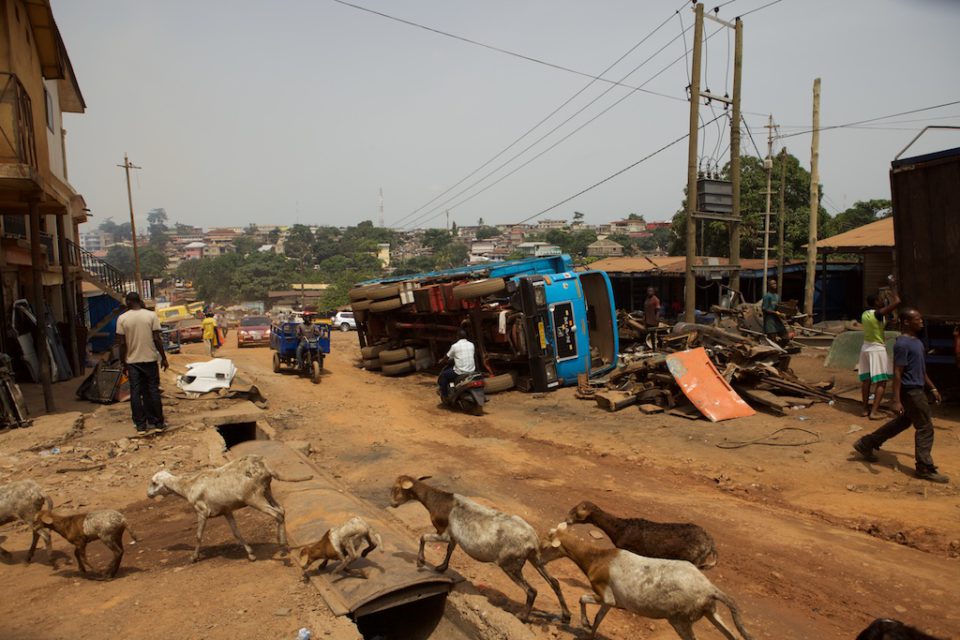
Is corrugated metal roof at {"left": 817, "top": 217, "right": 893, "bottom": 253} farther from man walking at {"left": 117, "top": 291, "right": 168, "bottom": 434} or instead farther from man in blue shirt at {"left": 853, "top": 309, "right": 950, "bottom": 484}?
man walking at {"left": 117, "top": 291, "right": 168, "bottom": 434}

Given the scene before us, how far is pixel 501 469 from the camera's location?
841 cm

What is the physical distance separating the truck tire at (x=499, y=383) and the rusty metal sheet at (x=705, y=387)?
149 inches

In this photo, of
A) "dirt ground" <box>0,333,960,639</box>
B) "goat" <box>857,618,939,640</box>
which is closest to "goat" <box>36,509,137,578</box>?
"dirt ground" <box>0,333,960,639</box>

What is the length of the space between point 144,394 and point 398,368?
29.9ft

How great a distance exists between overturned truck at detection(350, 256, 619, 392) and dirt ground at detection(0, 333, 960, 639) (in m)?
1.28

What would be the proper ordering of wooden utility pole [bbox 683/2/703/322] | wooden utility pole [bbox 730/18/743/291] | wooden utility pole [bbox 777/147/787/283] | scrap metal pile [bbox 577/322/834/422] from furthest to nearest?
wooden utility pole [bbox 777/147/787/283] → wooden utility pole [bbox 730/18/743/291] → wooden utility pole [bbox 683/2/703/322] → scrap metal pile [bbox 577/322/834/422]

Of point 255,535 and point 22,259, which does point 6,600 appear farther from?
point 22,259

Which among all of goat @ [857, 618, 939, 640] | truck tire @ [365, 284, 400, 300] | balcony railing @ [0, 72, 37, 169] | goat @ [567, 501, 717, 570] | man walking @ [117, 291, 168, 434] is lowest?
goat @ [567, 501, 717, 570]

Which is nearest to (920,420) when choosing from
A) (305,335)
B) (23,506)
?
(23,506)

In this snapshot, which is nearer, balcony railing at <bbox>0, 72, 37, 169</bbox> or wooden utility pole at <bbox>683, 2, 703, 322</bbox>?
balcony railing at <bbox>0, 72, 37, 169</bbox>

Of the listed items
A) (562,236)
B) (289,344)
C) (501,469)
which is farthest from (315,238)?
(501,469)

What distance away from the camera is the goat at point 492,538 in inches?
167

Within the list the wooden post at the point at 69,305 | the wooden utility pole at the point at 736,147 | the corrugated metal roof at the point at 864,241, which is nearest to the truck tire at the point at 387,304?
the wooden post at the point at 69,305

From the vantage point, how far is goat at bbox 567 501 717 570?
4.52m
